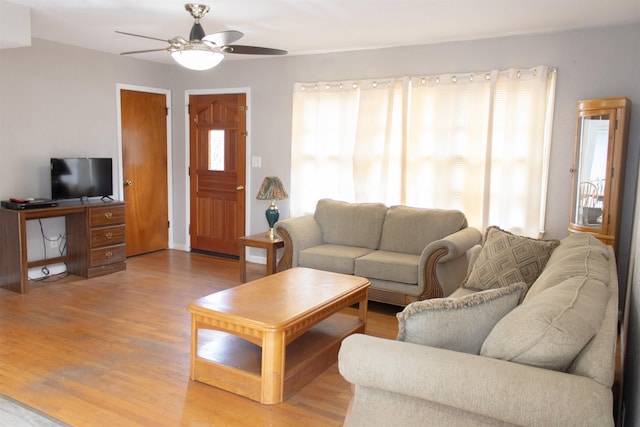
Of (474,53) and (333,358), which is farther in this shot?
(474,53)

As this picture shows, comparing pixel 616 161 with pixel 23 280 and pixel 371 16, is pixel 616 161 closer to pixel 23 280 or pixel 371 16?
pixel 371 16


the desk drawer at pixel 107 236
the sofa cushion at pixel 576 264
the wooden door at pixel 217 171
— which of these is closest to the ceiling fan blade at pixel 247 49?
the wooden door at pixel 217 171

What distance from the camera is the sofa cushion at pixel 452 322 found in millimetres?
1826

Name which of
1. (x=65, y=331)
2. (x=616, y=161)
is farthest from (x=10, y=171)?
(x=616, y=161)

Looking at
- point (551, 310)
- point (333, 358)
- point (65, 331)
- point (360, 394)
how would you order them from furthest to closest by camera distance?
point (65, 331), point (333, 358), point (360, 394), point (551, 310)

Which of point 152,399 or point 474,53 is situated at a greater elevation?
point 474,53

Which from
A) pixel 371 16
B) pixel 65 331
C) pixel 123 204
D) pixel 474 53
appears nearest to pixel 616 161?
pixel 474 53

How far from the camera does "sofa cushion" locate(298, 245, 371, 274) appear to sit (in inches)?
177

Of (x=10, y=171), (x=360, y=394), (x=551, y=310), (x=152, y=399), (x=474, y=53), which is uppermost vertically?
(x=474, y=53)

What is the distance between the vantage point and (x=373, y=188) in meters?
5.30

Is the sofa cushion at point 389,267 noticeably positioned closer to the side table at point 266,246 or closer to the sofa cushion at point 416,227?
the sofa cushion at point 416,227

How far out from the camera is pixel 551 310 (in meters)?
1.65

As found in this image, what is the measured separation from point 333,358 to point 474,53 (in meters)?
3.15

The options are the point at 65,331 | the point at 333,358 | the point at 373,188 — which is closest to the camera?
the point at 333,358
